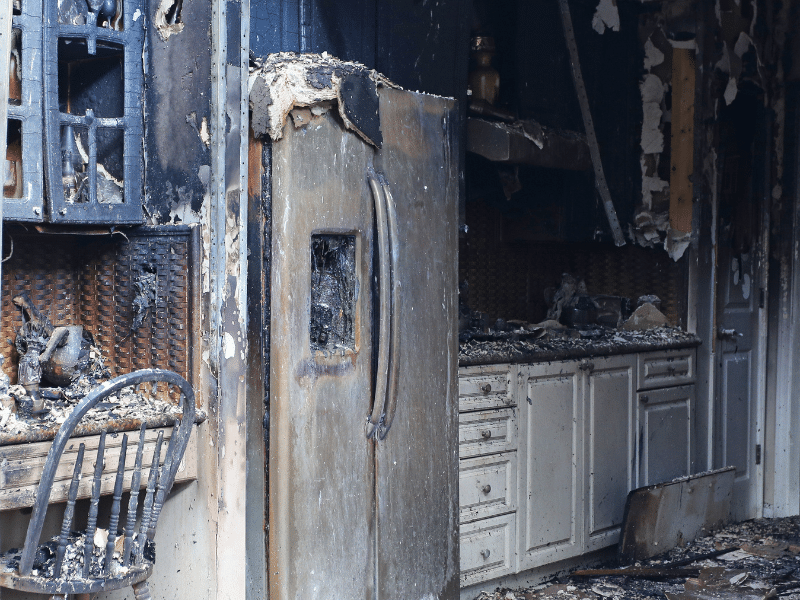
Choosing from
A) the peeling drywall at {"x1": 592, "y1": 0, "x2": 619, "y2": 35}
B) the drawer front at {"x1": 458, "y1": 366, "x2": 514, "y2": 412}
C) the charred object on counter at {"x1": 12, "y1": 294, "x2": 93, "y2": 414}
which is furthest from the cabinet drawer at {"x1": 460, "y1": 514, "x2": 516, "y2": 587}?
the peeling drywall at {"x1": 592, "y1": 0, "x2": 619, "y2": 35}

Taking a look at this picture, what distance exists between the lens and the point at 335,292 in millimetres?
2414

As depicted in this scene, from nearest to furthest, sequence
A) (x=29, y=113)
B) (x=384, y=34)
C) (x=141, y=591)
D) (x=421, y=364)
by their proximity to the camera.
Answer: (x=141, y=591)
(x=29, y=113)
(x=421, y=364)
(x=384, y=34)

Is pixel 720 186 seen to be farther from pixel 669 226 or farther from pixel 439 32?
pixel 439 32

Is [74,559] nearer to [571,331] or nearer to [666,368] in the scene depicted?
[571,331]

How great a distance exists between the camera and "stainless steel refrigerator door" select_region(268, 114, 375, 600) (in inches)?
88.2

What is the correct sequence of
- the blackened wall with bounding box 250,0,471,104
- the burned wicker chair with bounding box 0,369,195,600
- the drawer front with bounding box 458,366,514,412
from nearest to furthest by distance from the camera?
the burned wicker chair with bounding box 0,369,195,600, the blackened wall with bounding box 250,0,471,104, the drawer front with bounding box 458,366,514,412

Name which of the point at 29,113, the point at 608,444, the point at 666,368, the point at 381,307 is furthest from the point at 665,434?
the point at 29,113

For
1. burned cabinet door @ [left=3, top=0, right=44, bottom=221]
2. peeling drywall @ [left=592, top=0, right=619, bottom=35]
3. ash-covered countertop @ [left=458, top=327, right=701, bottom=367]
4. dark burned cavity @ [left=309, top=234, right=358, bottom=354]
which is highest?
peeling drywall @ [left=592, top=0, right=619, bottom=35]

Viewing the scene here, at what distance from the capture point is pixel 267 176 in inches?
88.0

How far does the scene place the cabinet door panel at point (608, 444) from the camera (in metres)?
3.64

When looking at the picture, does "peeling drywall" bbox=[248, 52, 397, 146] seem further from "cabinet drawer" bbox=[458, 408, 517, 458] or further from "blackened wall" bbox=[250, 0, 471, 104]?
"cabinet drawer" bbox=[458, 408, 517, 458]

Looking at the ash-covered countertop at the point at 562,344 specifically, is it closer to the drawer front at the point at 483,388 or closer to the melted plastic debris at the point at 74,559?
the drawer front at the point at 483,388

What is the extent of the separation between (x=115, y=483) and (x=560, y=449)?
2027mm

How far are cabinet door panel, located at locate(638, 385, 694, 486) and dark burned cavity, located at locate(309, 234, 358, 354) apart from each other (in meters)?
1.96
